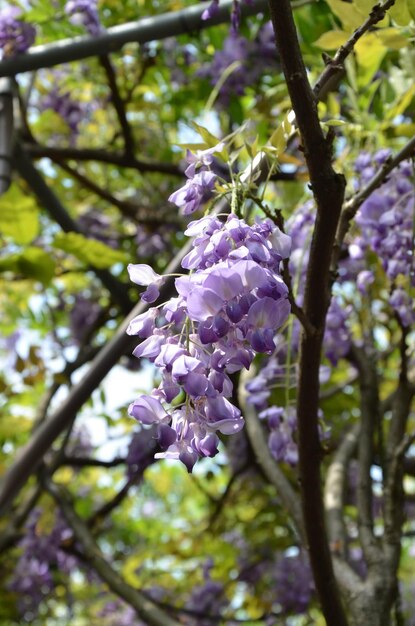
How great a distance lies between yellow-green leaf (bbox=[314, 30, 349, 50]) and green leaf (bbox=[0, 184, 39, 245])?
2.41ft

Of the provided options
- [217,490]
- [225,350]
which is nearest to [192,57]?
[225,350]

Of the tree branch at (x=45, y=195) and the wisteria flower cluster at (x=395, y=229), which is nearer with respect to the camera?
the wisteria flower cluster at (x=395, y=229)

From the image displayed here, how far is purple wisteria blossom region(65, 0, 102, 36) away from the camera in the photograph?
1940 mm

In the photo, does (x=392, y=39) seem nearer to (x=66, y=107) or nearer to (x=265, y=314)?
(x=265, y=314)

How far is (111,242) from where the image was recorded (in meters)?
3.40

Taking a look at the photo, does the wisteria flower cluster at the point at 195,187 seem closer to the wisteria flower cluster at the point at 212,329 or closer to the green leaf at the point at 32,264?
the wisteria flower cluster at the point at 212,329

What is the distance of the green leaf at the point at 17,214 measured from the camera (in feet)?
5.60

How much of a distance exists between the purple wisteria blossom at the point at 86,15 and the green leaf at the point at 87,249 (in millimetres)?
548

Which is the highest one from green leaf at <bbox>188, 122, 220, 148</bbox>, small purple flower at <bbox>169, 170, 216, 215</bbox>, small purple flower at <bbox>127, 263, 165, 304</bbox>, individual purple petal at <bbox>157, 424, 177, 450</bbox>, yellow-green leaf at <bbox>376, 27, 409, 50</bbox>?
yellow-green leaf at <bbox>376, 27, 409, 50</bbox>

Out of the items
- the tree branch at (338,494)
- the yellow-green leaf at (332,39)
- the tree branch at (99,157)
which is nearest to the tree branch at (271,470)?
the tree branch at (338,494)

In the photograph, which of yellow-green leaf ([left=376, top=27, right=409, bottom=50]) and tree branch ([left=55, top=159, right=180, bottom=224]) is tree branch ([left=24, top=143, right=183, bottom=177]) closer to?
tree branch ([left=55, top=159, right=180, bottom=224])

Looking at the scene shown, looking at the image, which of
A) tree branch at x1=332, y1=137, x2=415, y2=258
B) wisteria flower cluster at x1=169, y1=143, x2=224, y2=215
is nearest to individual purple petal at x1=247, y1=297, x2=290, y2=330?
wisteria flower cluster at x1=169, y1=143, x2=224, y2=215

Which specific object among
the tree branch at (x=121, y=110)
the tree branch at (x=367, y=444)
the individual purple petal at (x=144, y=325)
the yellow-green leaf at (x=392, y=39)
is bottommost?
the tree branch at (x=367, y=444)

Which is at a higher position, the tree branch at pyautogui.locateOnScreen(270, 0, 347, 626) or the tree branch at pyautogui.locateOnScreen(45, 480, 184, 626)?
the tree branch at pyautogui.locateOnScreen(270, 0, 347, 626)
